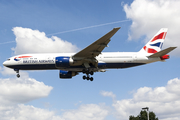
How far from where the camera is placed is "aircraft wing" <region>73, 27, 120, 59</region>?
92.7 ft

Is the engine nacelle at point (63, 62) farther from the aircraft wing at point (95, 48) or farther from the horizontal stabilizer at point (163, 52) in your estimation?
the horizontal stabilizer at point (163, 52)

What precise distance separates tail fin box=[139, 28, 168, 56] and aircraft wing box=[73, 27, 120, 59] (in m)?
7.77

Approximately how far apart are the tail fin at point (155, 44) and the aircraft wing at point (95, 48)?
777 centimetres

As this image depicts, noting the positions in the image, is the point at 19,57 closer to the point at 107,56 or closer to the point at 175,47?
the point at 107,56

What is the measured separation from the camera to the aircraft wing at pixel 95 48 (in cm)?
2826

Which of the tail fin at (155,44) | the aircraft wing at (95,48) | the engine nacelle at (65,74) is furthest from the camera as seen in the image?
the engine nacelle at (65,74)

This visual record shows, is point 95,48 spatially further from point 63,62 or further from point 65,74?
point 65,74

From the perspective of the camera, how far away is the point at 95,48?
103 feet

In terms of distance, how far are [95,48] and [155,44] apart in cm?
1109

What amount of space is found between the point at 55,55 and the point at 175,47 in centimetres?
1606

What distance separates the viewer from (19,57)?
3559cm

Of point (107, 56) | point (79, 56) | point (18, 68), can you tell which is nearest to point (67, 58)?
point (79, 56)

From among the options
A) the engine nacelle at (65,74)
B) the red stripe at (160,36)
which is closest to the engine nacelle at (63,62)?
the engine nacelle at (65,74)

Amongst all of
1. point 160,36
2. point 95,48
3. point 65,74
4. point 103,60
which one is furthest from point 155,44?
point 65,74
